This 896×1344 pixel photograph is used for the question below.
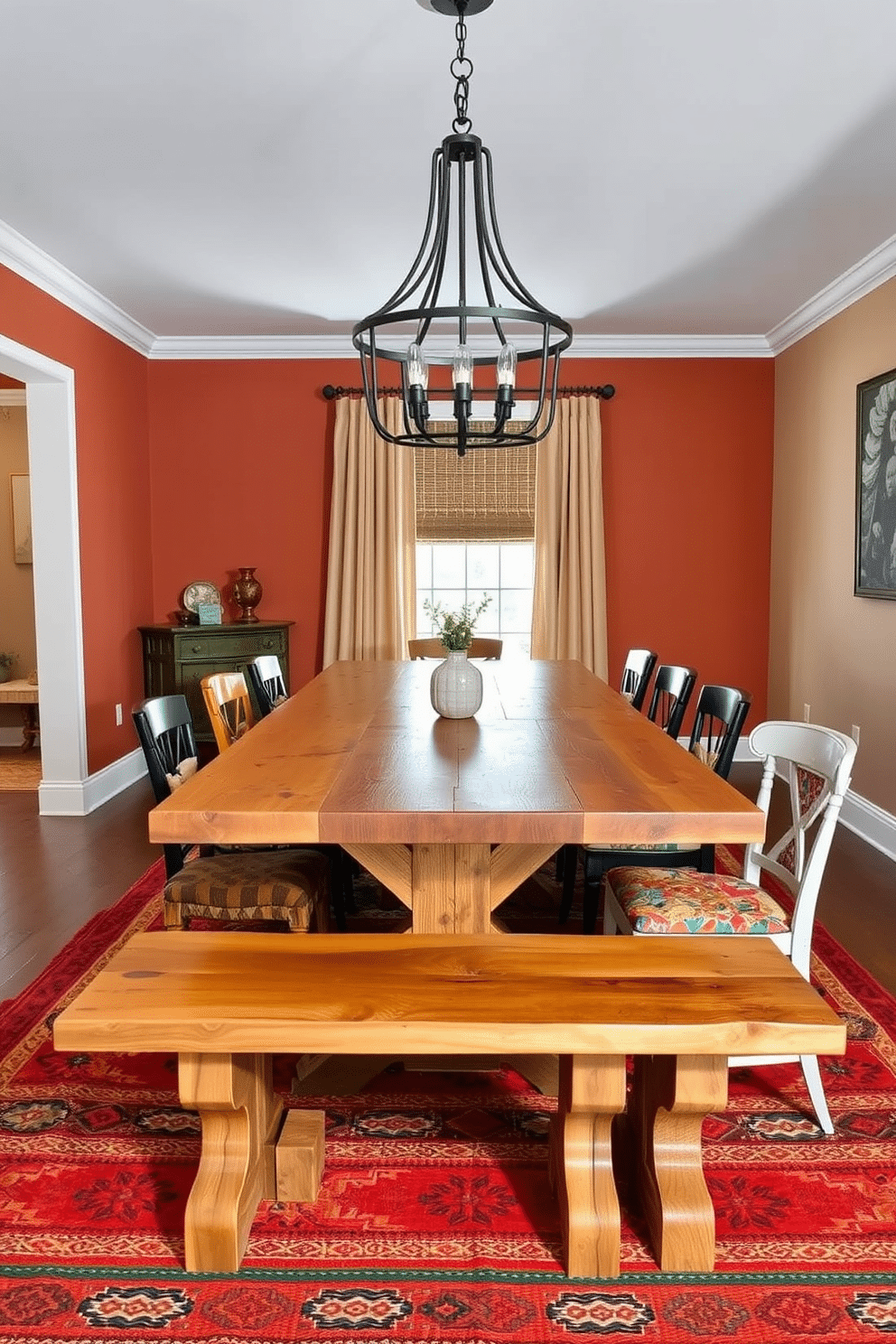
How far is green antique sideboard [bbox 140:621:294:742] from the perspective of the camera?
5895mm

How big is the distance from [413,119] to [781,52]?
1.13 m

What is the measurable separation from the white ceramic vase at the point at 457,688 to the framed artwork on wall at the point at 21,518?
5.38 meters

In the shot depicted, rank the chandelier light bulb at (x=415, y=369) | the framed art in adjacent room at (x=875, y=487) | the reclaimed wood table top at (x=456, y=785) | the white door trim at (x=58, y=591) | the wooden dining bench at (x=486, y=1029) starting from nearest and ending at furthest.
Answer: the wooden dining bench at (x=486, y=1029) → the reclaimed wood table top at (x=456, y=785) → the chandelier light bulb at (x=415, y=369) → the framed art in adjacent room at (x=875, y=487) → the white door trim at (x=58, y=591)

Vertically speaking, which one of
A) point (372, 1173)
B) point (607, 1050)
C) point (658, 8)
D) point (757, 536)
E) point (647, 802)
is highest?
point (658, 8)

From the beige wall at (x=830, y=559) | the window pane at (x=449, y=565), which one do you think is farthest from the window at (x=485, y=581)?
the beige wall at (x=830, y=559)

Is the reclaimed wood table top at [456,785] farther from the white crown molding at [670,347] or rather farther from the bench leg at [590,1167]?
the white crown molding at [670,347]

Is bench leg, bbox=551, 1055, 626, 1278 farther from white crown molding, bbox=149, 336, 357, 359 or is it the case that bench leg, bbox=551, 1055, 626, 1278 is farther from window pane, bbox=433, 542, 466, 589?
white crown molding, bbox=149, 336, 357, 359

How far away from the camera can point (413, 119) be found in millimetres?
3264

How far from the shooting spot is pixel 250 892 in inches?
103

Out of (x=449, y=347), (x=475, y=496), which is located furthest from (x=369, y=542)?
(x=449, y=347)

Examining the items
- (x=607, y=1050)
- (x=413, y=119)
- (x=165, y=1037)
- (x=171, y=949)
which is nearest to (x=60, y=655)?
(x=413, y=119)

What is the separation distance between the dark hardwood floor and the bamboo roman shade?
2.49 m

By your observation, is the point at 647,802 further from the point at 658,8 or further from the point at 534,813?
the point at 658,8

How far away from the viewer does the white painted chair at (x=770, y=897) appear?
2.33m
